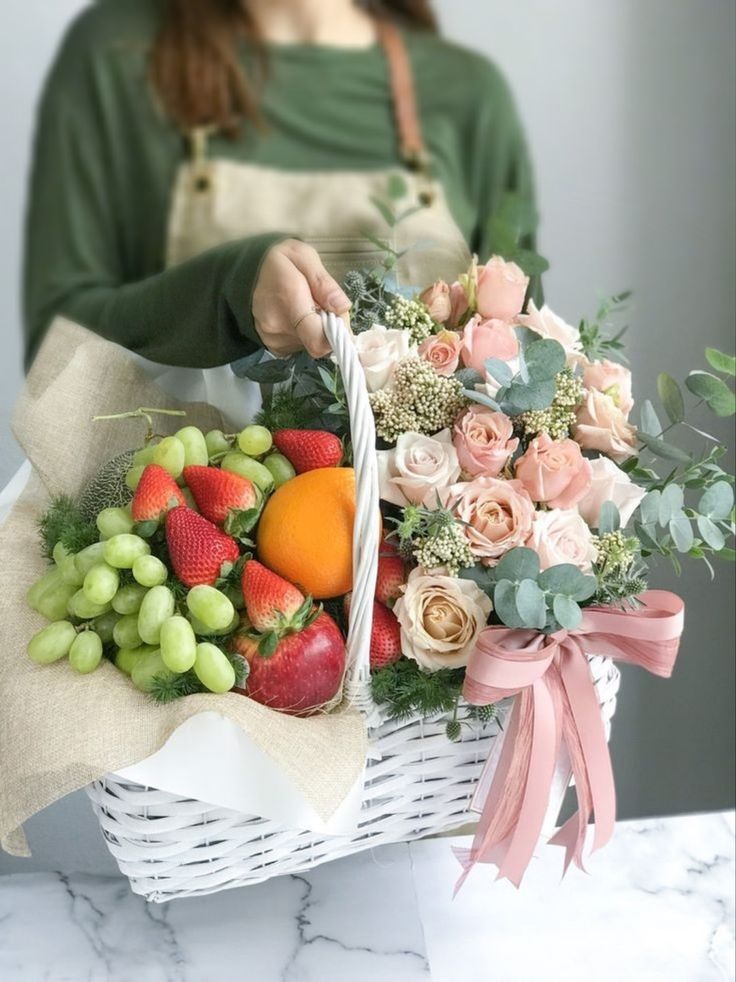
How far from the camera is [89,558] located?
2.30 feet

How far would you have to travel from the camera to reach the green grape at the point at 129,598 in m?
0.69

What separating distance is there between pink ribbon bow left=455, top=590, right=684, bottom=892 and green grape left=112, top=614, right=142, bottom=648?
24cm

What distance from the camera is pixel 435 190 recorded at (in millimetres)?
986

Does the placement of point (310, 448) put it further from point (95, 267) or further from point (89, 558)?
point (95, 267)

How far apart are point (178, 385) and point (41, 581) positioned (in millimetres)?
263

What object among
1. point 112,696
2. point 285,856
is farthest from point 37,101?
point 285,856

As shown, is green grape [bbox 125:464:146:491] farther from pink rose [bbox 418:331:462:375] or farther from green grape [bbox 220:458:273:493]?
pink rose [bbox 418:331:462:375]

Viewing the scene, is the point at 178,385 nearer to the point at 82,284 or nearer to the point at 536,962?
the point at 82,284

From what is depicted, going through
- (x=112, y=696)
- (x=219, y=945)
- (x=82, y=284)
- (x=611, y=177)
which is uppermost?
(x=611, y=177)

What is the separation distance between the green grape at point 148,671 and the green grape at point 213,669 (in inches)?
1.0

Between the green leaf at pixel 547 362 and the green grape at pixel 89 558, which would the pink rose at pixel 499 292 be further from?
the green grape at pixel 89 558

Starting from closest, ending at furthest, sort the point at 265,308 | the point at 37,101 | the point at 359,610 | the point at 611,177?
the point at 359,610 < the point at 265,308 < the point at 37,101 < the point at 611,177

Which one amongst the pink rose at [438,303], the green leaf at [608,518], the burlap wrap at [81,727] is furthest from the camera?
the pink rose at [438,303]

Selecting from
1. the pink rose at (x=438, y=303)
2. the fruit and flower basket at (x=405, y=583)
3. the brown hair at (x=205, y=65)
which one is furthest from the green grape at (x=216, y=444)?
the brown hair at (x=205, y=65)
